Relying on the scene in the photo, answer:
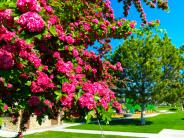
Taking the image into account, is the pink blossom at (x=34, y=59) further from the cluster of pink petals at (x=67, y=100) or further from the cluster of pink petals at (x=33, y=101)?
the cluster of pink petals at (x=67, y=100)

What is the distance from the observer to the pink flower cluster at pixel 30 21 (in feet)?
13.8

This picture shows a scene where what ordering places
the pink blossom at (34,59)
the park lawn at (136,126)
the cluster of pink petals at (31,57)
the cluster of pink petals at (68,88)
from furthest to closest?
the park lawn at (136,126), the cluster of pink petals at (68,88), the pink blossom at (34,59), the cluster of pink petals at (31,57)

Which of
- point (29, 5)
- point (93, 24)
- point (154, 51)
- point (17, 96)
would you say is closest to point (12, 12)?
point (29, 5)

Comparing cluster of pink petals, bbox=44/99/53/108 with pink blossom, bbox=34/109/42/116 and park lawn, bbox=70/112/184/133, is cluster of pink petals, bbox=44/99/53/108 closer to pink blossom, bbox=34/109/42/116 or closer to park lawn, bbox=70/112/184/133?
pink blossom, bbox=34/109/42/116

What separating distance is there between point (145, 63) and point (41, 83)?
31.5 meters

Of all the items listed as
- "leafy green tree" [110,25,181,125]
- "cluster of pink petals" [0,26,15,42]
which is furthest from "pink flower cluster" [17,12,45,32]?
"leafy green tree" [110,25,181,125]

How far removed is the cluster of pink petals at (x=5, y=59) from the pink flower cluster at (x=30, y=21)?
0.49m

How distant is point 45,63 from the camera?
5.70m

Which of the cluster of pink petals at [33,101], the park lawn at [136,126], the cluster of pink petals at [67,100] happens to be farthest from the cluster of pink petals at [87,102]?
the park lawn at [136,126]

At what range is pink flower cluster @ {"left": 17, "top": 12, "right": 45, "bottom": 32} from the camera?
4199mm

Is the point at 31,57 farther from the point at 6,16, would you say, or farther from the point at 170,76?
the point at 170,76

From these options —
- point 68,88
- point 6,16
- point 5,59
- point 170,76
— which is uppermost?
point 170,76

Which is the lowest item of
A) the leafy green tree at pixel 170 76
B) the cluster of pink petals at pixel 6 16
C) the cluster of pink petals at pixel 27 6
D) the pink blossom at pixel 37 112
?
the pink blossom at pixel 37 112

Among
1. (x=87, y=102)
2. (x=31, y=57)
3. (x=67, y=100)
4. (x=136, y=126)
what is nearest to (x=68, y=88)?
(x=67, y=100)
